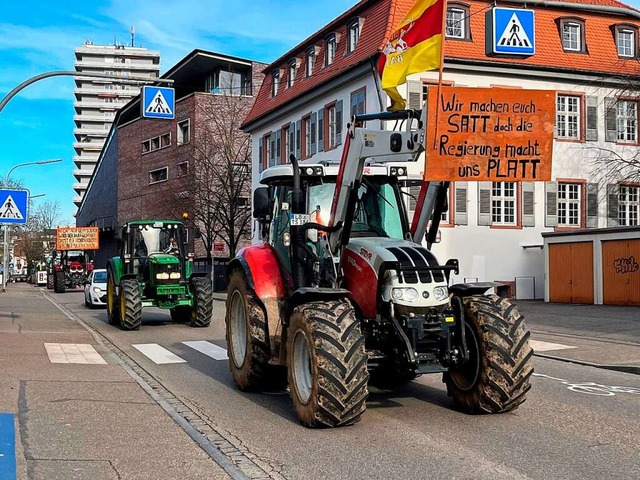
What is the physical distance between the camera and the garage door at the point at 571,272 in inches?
1033

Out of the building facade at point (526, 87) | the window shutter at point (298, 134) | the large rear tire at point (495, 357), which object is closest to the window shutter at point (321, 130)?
the building facade at point (526, 87)

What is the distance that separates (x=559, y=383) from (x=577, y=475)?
490cm

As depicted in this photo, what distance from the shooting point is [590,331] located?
691 inches

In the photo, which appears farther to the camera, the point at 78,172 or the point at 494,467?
the point at 78,172

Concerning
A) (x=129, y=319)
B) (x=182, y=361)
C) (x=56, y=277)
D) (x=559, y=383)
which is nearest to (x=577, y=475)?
(x=559, y=383)

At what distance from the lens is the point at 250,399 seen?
8805mm

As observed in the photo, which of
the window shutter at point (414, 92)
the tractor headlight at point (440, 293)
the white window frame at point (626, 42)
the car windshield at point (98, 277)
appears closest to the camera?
the tractor headlight at point (440, 293)

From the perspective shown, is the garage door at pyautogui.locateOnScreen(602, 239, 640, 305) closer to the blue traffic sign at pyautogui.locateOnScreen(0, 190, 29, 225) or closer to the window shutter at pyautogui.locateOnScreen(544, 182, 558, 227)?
the window shutter at pyautogui.locateOnScreen(544, 182, 558, 227)

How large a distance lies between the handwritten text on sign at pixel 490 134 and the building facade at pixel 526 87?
21.7m

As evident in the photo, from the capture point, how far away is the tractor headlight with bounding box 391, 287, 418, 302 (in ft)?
23.6

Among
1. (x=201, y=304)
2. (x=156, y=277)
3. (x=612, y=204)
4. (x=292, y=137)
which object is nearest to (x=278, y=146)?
(x=292, y=137)

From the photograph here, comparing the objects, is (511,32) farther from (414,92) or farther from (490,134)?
(414,92)

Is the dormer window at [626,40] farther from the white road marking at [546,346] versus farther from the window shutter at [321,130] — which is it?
the white road marking at [546,346]

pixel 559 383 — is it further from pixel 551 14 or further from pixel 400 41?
pixel 551 14
